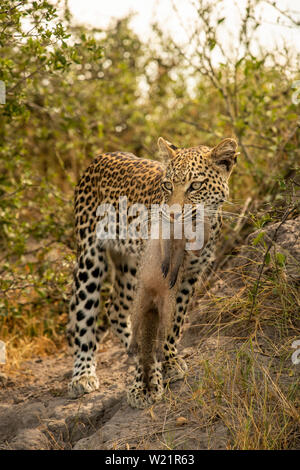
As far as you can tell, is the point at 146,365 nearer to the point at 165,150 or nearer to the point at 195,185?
the point at 195,185

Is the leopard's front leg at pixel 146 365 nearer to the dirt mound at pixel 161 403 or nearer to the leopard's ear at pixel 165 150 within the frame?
the dirt mound at pixel 161 403

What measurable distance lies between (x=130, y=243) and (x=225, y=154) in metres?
1.17

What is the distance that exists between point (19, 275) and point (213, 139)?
12.6ft

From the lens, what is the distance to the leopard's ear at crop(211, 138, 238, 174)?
4784mm

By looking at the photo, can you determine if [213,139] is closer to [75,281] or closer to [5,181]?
[5,181]

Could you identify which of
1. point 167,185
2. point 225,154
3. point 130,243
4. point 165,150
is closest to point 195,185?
point 167,185

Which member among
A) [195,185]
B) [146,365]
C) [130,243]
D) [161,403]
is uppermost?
[195,185]

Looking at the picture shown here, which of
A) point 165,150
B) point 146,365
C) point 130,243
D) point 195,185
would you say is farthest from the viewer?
point 130,243

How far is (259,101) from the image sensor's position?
719cm

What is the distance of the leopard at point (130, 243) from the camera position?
15.6ft

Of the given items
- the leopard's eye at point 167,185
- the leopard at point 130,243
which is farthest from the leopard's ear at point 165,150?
the leopard's eye at point 167,185

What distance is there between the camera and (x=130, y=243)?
5.44 metres

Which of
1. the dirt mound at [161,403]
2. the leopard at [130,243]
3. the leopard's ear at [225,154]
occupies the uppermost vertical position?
the leopard's ear at [225,154]
